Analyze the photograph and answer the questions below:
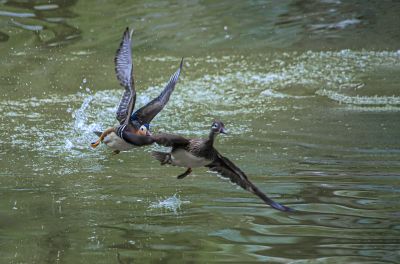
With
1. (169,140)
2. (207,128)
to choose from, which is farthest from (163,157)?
(207,128)

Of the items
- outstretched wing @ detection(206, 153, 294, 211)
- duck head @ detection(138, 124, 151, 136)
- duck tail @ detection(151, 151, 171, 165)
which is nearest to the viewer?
duck tail @ detection(151, 151, 171, 165)

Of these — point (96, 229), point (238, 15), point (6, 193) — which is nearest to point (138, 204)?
point (96, 229)

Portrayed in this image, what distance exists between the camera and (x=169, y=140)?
6305 mm

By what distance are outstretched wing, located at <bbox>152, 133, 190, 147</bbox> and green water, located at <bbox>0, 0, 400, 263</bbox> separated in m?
0.72

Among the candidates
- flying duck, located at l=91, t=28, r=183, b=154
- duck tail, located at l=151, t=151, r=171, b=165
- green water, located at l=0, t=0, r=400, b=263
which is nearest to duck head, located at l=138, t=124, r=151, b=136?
flying duck, located at l=91, t=28, r=183, b=154

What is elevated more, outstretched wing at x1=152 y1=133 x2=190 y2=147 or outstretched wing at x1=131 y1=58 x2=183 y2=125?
outstretched wing at x1=152 y1=133 x2=190 y2=147

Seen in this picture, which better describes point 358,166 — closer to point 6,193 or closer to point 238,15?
point 6,193

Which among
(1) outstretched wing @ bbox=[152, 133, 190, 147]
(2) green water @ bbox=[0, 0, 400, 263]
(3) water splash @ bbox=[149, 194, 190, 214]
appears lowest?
(3) water splash @ bbox=[149, 194, 190, 214]

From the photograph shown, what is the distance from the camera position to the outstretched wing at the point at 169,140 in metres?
6.05

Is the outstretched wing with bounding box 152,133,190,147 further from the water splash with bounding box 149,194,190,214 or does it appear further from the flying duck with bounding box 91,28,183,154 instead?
the flying duck with bounding box 91,28,183,154

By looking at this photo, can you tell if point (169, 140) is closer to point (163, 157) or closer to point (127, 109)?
point (163, 157)

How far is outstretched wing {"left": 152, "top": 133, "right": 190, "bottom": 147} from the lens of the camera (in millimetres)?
6055

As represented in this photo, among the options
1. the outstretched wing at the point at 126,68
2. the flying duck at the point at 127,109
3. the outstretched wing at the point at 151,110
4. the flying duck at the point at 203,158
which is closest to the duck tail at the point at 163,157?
the flying duck at the point at 203,158

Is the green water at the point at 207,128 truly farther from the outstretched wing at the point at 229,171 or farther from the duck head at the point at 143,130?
the duck head at the point at 143,130
